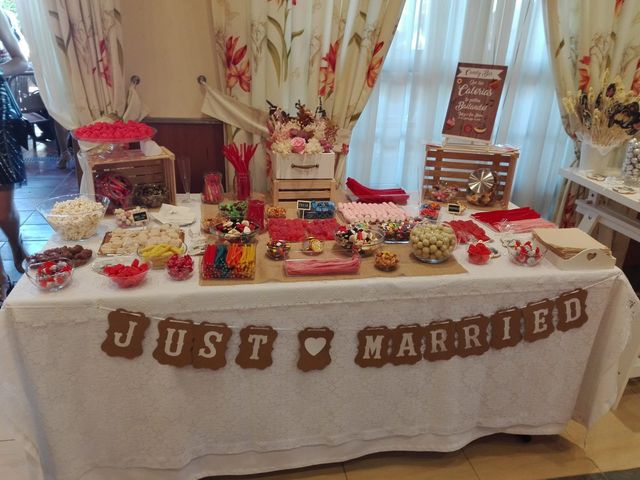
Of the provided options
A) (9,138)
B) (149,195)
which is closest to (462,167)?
(149,195)

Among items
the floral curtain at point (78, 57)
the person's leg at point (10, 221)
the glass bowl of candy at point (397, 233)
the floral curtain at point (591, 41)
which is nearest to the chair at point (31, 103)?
the person's leg at point (10, 221)

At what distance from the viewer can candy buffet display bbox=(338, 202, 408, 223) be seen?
1803mm

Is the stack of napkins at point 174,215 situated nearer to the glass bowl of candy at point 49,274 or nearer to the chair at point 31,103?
the glass bowl of candy at point 49,274

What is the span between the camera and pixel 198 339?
4.38ft

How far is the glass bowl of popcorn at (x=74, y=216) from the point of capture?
60.3 inches

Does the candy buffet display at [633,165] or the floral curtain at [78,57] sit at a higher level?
the floral curtain at [78,57]

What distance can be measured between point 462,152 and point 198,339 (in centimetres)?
129

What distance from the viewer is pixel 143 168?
71.9 inches

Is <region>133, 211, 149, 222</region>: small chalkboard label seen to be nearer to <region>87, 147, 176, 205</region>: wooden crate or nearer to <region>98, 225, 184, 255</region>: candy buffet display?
<region>98, 225, 184, 255</region>: candy buffet display

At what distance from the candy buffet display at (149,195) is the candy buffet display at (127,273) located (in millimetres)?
501

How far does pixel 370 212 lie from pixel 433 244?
40cm

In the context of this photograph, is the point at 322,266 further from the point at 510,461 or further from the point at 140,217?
the point at 510,461

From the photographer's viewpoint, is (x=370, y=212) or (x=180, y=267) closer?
(x=180, y=267)

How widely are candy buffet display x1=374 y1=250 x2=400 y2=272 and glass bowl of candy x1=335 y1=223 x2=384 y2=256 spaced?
58 mm
